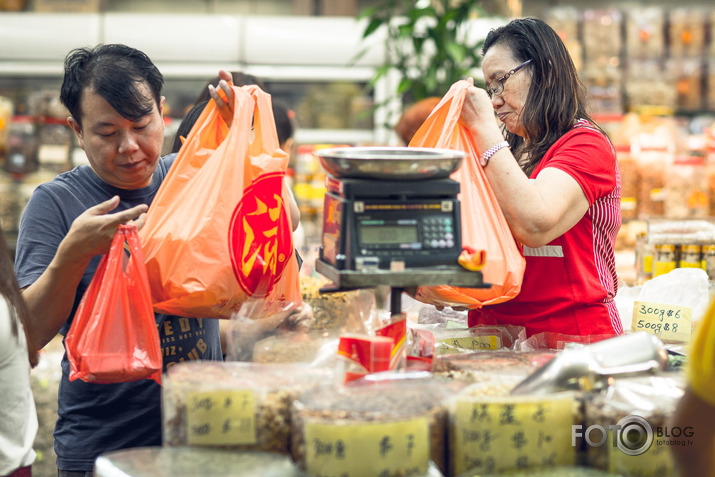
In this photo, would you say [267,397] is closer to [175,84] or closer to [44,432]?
[44,432]

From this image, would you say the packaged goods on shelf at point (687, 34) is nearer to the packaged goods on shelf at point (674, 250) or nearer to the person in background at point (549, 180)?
the packaged goods on shelf at point (674, 250)

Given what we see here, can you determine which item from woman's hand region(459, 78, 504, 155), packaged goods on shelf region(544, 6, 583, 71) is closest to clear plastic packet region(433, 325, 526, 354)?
woman's hand region(459, 78, 504, 155)

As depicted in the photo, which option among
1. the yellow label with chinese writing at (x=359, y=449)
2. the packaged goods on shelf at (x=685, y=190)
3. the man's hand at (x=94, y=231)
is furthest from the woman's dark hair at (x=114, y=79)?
the packaged goods on shelf at (x=685, y=190)

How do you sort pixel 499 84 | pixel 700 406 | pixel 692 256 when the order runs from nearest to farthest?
pixel 700 406 → pixel 499 84 → pixel 692 256

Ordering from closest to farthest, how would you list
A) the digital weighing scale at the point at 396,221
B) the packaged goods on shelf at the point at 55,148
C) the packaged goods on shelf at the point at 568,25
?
the digital weighing scale at the point at 396,221 < the packaged goods on shelf at the point at 55,148 < the packaged goods on shelf at the point at 568,25

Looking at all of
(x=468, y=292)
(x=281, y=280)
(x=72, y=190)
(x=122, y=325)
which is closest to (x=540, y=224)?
(x=468, y=292)

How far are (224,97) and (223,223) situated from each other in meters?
0.32

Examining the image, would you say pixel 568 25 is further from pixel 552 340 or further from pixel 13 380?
pixel 13 380

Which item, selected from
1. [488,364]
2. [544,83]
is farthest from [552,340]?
[544,83]

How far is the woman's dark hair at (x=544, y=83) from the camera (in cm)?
177

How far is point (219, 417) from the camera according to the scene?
1185 mm

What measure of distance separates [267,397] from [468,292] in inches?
20.9

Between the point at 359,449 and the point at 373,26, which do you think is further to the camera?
the point at 373,26

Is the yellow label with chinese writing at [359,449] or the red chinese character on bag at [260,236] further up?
the red chinese character on bag at [260,236]
